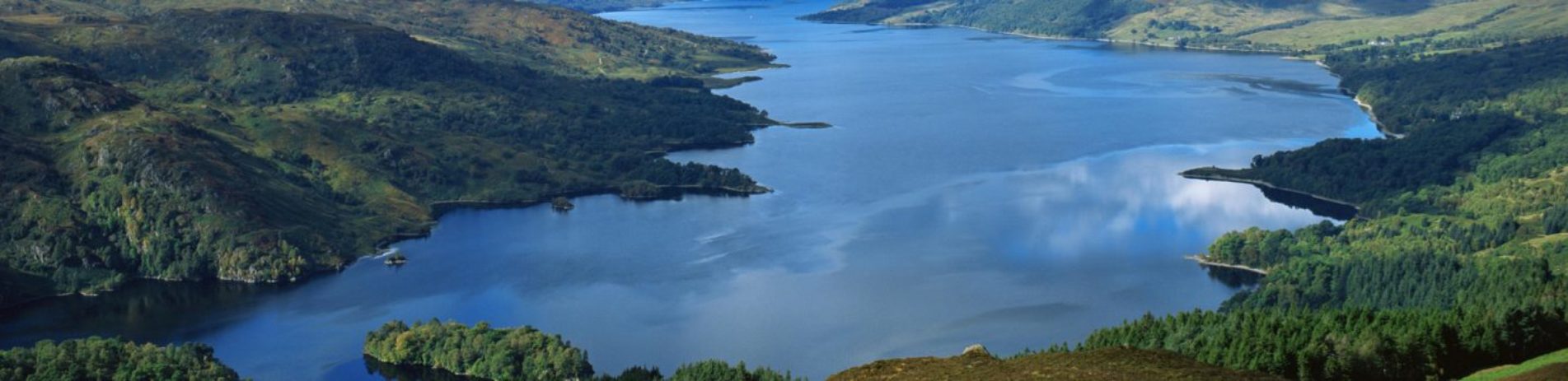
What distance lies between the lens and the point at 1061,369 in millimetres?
53406

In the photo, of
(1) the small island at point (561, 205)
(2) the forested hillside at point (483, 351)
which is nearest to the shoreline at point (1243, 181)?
(1) the small island at point (561, 205)

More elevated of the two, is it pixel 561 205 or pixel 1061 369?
pixel 1061 369

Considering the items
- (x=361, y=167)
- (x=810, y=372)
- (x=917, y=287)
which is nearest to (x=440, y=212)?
(x=361, y=167)

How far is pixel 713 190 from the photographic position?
17350cm

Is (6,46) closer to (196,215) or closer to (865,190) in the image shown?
(196,215)

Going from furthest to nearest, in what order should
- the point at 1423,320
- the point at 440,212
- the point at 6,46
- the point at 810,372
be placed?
the point at 6,46, the point at 440,212, the point at 810,372, the point at 1423,320

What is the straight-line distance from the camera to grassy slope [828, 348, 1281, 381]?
5216 cm

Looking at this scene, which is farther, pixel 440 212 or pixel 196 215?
pixel 440 212

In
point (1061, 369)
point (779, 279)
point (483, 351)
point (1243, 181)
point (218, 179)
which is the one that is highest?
point (1061, 369)

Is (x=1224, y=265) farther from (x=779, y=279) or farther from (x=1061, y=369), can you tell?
(x=1061, y=369)

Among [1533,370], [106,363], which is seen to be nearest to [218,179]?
[106,363]

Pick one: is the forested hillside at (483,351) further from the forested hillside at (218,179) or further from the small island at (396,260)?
the forested hillside at (218,179)

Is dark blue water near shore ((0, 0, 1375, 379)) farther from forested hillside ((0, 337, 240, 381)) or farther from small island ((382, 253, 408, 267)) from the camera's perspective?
forested hillside ((0, 337, 240, 381))

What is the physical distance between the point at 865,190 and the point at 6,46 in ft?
325
